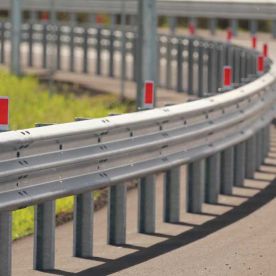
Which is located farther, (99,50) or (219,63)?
(99,50)

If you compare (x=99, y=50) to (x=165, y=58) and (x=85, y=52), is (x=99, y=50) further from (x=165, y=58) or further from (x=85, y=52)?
(x=165, y=58)

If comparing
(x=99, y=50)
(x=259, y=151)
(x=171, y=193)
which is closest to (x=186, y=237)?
(x=171, y=193)

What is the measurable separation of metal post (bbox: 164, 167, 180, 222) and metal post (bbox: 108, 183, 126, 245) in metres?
1.44

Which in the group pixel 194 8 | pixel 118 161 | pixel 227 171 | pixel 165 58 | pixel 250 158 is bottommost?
pixel 194 8

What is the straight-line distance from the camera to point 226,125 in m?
15.5

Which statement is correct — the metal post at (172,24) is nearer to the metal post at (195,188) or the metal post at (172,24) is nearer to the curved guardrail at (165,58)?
the curved guardrail at (165,58)

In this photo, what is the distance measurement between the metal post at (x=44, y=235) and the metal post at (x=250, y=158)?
6.58 meters

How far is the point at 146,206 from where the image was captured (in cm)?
1324

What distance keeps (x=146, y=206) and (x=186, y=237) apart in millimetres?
412

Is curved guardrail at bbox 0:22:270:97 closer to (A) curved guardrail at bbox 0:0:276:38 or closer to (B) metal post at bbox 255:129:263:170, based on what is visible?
(B) metal post at bbox 255:129:263:170

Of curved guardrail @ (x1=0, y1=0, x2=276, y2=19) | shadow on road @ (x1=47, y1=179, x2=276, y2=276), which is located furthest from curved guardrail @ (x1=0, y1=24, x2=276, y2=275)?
curved guardrail @ (x1=0, y1=0, x2=276, y2=19)

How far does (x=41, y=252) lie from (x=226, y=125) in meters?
4.53

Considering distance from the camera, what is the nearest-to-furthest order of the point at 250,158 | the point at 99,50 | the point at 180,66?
the point at 250,158 < the point at 180,66 < the point at 99,50

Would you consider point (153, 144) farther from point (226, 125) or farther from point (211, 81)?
point (211, 81)
